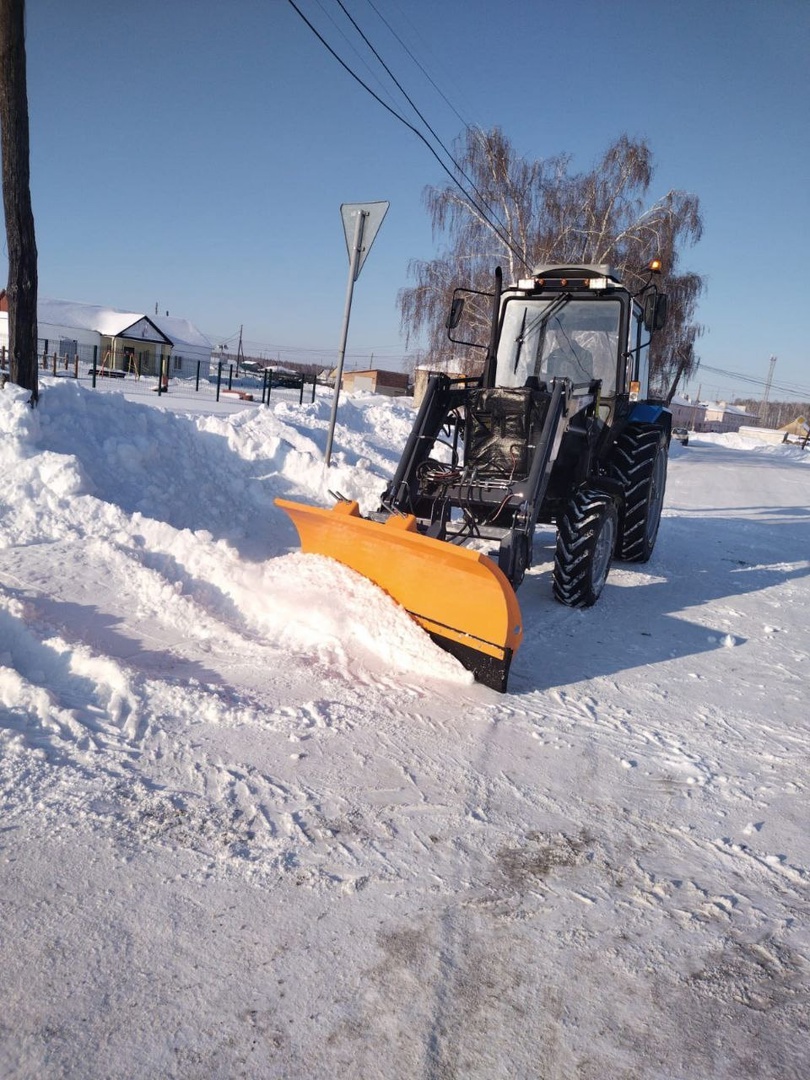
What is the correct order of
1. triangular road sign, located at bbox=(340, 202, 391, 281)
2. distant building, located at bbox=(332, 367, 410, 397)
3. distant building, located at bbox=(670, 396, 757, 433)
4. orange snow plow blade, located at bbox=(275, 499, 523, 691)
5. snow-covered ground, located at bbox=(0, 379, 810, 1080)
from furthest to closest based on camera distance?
1. distant building, located at bbox=(670, 396, 757, 433)
2. distant building, located at bbox=(332, 367, 410, 397)
3. triangular road sign, located at bbox=(340, 202, 391, 281)
4. orange snow plow blade, located at bbox=(275, 499, 523, 691)
5. snow-covered ground, located at bbox=(0, 379, 810, 1080)

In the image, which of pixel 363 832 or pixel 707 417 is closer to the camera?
pixel 363 832

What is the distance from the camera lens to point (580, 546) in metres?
5.50

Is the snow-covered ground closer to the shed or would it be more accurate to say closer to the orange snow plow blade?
the orange snow plow blade

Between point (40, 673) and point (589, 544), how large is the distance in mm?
3747

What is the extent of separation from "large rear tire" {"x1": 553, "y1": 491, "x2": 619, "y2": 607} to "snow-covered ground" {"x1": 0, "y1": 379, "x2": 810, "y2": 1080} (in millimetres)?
248

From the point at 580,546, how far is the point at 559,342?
7.52 feet

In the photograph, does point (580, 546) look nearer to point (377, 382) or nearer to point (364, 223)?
point (364, 223)

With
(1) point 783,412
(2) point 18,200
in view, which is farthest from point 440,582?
(1) point 783,412

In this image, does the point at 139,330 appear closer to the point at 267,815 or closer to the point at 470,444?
the point at 470,444

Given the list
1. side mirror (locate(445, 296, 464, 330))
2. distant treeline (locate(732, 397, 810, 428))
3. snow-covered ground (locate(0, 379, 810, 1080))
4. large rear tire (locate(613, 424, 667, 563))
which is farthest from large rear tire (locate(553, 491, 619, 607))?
distant treeline (locate(732, 397, 810, 428))

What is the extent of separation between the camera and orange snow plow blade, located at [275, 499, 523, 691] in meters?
3.97

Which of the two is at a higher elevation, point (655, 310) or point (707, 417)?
point (707, 417)

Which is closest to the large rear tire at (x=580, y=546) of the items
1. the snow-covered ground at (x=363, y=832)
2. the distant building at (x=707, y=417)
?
the snow-covered ground at (x=363, y=832)

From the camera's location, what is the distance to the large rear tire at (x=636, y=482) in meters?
7.02
